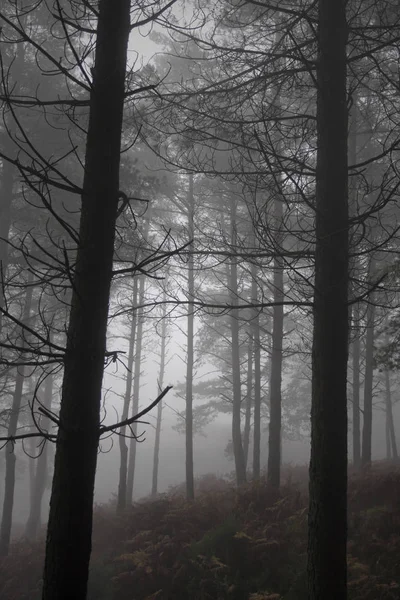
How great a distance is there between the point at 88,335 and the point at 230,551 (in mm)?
6279

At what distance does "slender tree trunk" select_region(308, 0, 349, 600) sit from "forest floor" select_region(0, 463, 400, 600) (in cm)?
247

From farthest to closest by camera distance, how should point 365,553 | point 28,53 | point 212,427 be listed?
point 212,427
point 28,53
point 365,553

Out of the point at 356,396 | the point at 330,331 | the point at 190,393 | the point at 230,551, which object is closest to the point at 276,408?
the point at 230,551

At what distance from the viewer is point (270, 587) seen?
6383 millimetres

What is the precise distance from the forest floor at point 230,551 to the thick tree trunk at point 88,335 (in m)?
4.32

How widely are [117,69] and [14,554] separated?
12507 millimetres

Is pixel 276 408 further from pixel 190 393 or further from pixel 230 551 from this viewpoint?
pixel 190 393

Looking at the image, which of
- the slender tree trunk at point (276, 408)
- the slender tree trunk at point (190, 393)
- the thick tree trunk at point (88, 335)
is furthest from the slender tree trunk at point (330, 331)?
the slender tree trunk at point (190, 393)

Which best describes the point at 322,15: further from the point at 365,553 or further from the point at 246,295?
the point at 246,295

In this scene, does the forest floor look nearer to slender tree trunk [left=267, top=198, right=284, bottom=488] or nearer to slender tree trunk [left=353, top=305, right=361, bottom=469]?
slender tree trunk [left=267, top=198, right=284, bottom=488]

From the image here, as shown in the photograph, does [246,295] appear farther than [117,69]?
Yes

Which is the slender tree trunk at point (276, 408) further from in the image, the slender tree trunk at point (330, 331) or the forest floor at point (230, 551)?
the slender tree trunk at point (330, 331)

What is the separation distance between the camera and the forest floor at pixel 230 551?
641 centimetres

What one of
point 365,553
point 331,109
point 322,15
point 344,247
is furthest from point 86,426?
point 365,553
